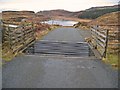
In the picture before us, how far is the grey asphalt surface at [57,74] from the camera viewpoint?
7.88m

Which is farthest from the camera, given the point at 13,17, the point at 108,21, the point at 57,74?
the point at 13,17

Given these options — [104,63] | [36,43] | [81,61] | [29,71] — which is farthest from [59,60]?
[36,43]

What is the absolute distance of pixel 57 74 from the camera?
9078 millimetres

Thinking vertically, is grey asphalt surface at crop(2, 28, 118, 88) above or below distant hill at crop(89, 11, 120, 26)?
below

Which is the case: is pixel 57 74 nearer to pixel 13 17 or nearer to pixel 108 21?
pixel 108 21

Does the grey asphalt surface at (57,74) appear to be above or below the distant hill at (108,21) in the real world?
below

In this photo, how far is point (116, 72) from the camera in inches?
373

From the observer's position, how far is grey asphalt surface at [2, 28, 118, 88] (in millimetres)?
7880

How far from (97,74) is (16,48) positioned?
238 inches

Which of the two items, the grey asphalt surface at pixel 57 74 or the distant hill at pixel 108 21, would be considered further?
the distant hill at pixel 108 21

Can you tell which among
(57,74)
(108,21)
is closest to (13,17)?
(108,21)

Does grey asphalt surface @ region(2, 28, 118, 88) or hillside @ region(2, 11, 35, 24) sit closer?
grey asphalt surface @ region(2, 28, 118, 88)

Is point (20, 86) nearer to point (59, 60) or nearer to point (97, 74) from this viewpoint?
point (97, 74)

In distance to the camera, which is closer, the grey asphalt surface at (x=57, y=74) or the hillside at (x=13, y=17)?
the grey asphalt surface at (x=57, y=74)
